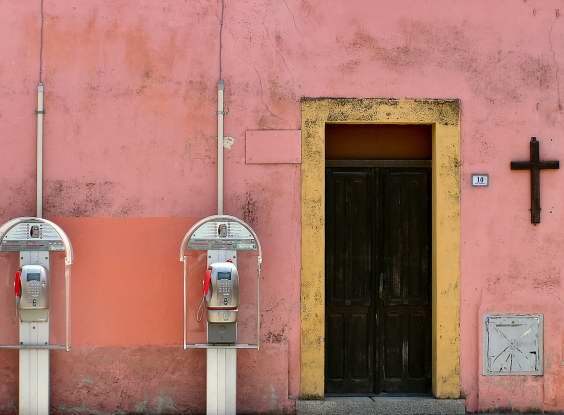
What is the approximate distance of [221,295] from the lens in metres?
7.22

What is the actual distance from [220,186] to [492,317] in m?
2.83

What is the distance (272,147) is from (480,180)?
6.51 feet

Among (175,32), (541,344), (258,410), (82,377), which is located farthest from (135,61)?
(541,344)

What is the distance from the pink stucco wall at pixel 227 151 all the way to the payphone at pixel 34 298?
0.76 ft

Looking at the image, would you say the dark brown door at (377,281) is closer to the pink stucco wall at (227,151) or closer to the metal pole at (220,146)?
the pink stucco wall at (227,151)

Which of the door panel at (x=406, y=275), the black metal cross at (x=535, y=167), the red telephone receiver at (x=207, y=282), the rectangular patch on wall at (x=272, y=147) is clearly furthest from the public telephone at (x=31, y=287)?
the black metal cross at (x=535, y=167)

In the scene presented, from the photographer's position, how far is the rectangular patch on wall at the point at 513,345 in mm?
7965

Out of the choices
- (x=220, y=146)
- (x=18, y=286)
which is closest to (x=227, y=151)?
(x=220, y=146)

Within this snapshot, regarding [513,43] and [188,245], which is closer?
[188,245]

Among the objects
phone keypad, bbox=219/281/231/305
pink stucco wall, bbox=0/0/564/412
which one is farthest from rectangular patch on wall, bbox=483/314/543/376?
phone keypad, bbox=219/281/231/305

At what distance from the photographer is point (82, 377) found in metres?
7.79

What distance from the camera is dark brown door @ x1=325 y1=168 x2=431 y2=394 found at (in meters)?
8.22

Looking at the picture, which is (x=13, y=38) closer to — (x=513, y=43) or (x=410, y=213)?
(x=410, y=213)

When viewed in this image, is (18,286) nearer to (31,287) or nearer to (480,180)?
(31,287)
